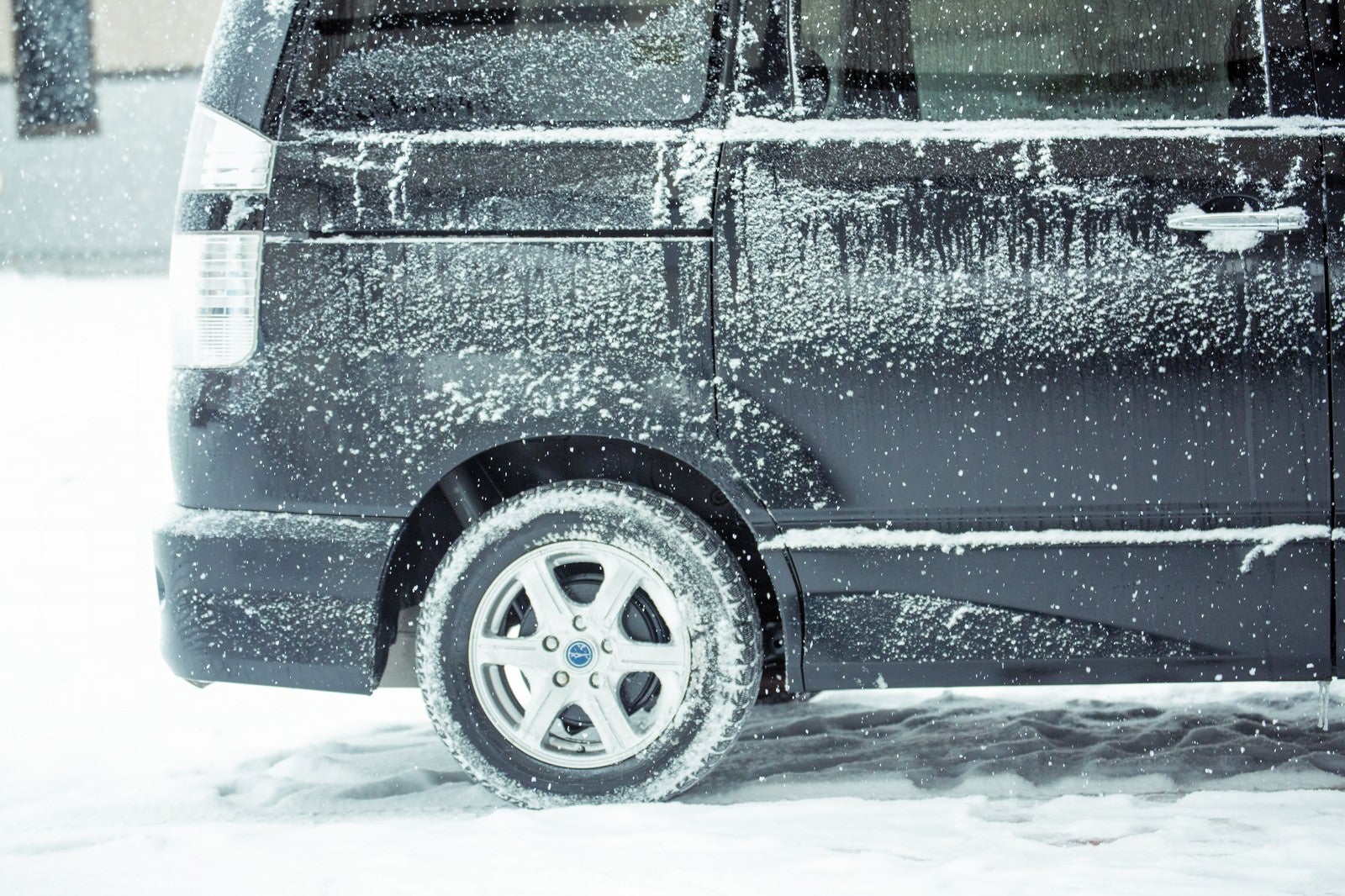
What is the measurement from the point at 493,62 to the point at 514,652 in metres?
1.26

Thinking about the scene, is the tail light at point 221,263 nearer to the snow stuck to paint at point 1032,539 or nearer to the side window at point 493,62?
the side window at point 493,62

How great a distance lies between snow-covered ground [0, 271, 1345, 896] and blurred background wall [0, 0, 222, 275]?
44.7 feet

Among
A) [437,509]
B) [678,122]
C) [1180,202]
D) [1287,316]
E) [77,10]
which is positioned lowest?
[437,509]

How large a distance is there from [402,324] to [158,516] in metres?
0.73

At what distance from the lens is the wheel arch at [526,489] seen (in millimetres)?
3076

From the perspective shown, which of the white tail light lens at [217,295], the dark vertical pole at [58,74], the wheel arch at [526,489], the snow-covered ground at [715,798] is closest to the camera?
the snow-covered ground at [715,798]

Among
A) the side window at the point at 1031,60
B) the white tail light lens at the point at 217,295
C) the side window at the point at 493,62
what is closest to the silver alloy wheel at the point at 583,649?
the white tail light lens at the point at 217,295

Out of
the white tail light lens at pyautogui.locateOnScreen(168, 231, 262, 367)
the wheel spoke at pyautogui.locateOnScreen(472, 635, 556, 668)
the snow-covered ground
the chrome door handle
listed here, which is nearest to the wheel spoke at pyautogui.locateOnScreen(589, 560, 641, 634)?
the wheel spoke at pyautogui.locateOnScreen(472, 635, 556, 668)

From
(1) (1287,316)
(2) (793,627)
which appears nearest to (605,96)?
(2) (793,627)

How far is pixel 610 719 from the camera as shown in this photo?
9.90ft

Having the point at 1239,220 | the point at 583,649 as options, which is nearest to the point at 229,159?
the point at 583,649

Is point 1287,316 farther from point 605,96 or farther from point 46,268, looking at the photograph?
point 46,268

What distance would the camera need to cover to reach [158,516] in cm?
311

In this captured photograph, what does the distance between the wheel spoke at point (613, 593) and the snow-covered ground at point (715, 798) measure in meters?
0.41
